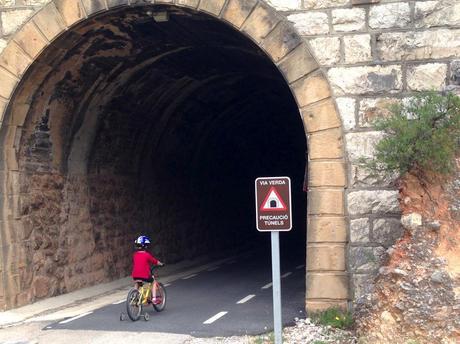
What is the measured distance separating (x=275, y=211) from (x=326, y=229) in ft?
8.24

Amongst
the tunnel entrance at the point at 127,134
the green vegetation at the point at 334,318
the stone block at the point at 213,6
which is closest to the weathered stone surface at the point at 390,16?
the stone block at the point at 213,6

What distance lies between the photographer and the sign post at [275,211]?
6984 mm

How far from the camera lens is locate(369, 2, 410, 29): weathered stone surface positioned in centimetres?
938

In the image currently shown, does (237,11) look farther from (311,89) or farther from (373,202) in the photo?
(373,202)

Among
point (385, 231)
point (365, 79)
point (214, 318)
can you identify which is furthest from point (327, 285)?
point (365, 79)

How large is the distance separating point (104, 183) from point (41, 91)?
3.24 meters

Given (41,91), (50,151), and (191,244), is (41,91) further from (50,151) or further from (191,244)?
(191,244)

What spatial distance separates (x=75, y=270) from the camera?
13203 millimetres

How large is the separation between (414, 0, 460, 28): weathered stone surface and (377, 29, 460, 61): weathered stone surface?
109 millimetres

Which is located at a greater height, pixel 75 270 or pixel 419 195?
pixel 419 195

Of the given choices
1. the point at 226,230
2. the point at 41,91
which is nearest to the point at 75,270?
the point at 41,91

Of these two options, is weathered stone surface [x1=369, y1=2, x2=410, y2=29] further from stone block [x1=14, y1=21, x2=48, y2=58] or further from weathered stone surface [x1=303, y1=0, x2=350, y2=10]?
stone block [x1=14, y1=21, x2=48, y2=58]

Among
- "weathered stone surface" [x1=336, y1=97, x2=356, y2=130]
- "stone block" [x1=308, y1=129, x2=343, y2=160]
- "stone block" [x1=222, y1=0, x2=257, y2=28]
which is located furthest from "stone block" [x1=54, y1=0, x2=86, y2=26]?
"weathered stone surface" [x1=336, y1=97, x2=356, y2=130]

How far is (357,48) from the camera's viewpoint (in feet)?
31.1
